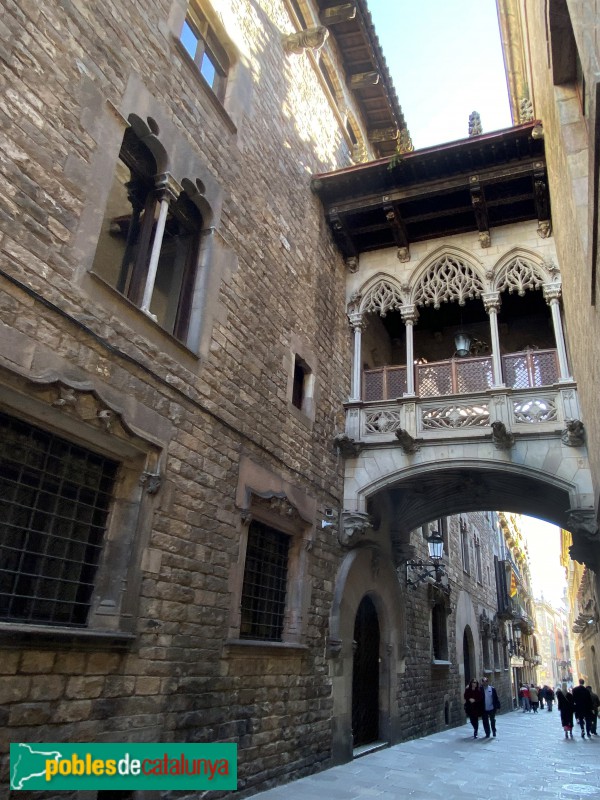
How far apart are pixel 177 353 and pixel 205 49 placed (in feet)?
14.1

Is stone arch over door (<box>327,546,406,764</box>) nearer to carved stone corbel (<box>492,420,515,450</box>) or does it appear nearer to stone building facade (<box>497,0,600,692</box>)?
carved stone corbel (<box>492,420,515,450</box>)

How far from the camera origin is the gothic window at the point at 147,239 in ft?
18.3

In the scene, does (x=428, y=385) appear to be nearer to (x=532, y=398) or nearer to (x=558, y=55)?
(x=532, y=398)

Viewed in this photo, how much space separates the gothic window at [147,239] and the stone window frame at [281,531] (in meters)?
1.85

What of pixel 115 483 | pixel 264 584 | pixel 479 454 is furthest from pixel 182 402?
pixel 479 454

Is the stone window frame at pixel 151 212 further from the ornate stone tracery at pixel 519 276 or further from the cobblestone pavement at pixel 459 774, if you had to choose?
the ornate stone tracery at pixel 519 276

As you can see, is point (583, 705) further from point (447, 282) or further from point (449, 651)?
point (447, 282)

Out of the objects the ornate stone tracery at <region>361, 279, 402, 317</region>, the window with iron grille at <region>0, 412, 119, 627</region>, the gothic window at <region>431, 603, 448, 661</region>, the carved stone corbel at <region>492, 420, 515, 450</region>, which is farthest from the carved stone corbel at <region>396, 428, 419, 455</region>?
the gothic window at <region>431, 603, 448, 661</region>

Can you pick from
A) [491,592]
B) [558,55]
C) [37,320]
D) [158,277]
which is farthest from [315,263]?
[491,592]

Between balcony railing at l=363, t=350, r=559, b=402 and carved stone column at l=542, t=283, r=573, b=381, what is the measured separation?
0.16m

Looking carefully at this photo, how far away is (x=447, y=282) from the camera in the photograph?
9.78 meters

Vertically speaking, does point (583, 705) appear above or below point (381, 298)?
below

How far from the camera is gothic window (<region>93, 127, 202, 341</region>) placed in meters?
5.58

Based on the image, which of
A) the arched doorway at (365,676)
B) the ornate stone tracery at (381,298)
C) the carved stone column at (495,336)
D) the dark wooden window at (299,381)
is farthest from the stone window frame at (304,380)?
the arched doorway at (365,676)
